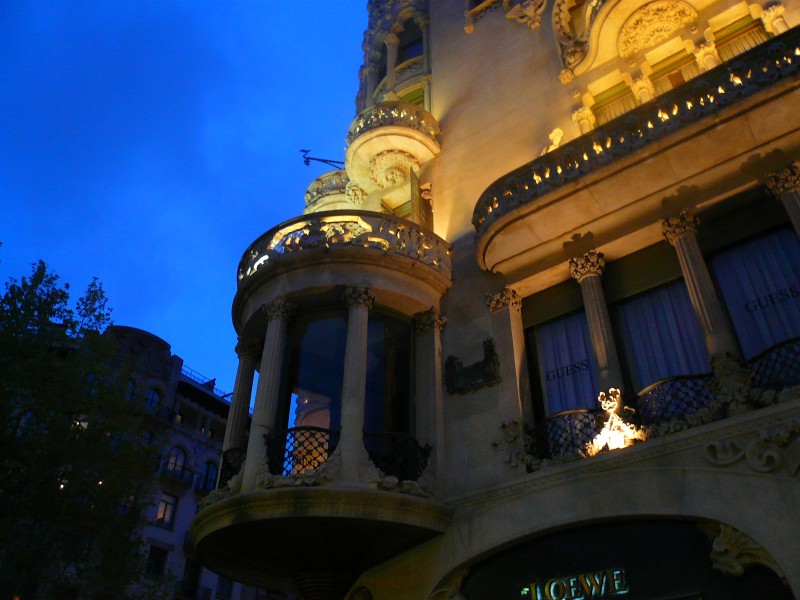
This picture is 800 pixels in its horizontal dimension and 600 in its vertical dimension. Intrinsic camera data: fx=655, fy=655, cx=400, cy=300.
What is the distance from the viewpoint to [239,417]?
13.5 meters

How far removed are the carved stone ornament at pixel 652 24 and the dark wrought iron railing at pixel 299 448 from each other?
10.5 meters

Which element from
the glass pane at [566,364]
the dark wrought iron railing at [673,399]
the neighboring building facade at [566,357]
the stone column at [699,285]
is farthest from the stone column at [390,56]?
the dark wrought iron railing at [673,399]

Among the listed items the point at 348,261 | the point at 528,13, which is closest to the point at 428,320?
the point at 348,261

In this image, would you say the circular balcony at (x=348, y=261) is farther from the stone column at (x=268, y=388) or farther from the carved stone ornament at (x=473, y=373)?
the carved stone ornament at (x=473, y=373)

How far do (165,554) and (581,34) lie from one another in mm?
31757

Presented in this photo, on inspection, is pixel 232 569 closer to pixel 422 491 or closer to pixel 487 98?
pixel 422 491

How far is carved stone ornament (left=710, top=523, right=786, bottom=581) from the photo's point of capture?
7.90 metres

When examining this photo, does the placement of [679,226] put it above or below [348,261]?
below

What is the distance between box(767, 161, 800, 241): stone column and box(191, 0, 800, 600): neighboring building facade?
35mm

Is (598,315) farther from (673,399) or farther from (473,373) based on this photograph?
(473,373)

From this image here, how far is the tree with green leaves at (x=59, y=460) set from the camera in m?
13.9

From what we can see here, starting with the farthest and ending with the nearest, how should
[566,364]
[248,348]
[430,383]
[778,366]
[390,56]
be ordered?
[390,56] < [248,348] < [430,383] < [566,364] < [778,366]

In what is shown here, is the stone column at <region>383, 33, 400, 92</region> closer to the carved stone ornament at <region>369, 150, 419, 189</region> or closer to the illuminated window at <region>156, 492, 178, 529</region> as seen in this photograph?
the carved stone ornament at <region>369, 150, 419, 189</region>

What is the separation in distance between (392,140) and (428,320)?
5736 millimetres
